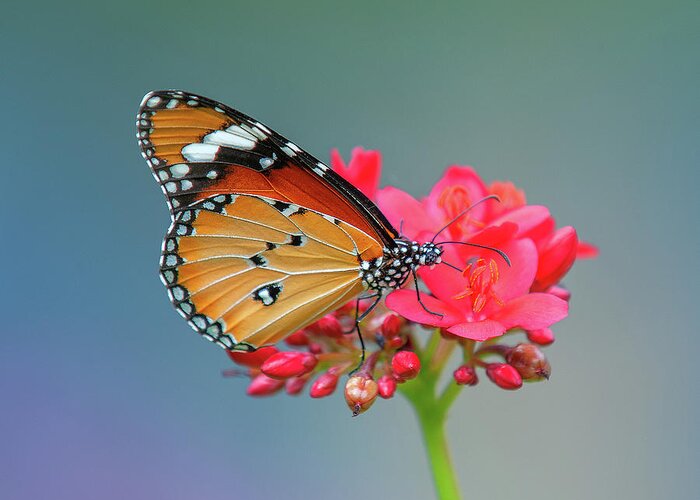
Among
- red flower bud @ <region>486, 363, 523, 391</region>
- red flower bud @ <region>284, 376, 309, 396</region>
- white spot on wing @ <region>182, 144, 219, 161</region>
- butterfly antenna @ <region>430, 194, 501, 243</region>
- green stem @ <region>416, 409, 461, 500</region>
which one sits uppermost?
white spot on wing @ <region>182, 144, 219, 161</region>

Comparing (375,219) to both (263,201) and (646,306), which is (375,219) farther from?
(646,306)

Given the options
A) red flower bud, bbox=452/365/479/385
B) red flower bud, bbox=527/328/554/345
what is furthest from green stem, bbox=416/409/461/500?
red flower bud, bbox=527/328/554/345

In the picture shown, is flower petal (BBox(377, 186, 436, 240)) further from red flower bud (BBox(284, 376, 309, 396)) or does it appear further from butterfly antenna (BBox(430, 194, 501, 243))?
red flower bud (BBox(284, 376, 309, 396))

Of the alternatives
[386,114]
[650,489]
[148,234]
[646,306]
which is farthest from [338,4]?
[650,489]

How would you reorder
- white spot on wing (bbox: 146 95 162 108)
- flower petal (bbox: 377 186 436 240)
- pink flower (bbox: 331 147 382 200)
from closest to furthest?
white spot on wing (bbox: 146 95 162 108) < flower petal (bbox: 377 186 436 240) < pink flower (bbox: 331 147 382 200)

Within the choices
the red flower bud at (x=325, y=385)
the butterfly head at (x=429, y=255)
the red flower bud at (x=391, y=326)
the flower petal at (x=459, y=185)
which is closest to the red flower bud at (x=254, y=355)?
the red flower bud at (x=325, y=385)

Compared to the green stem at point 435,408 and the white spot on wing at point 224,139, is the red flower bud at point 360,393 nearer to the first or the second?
the green stem at point 435,408
